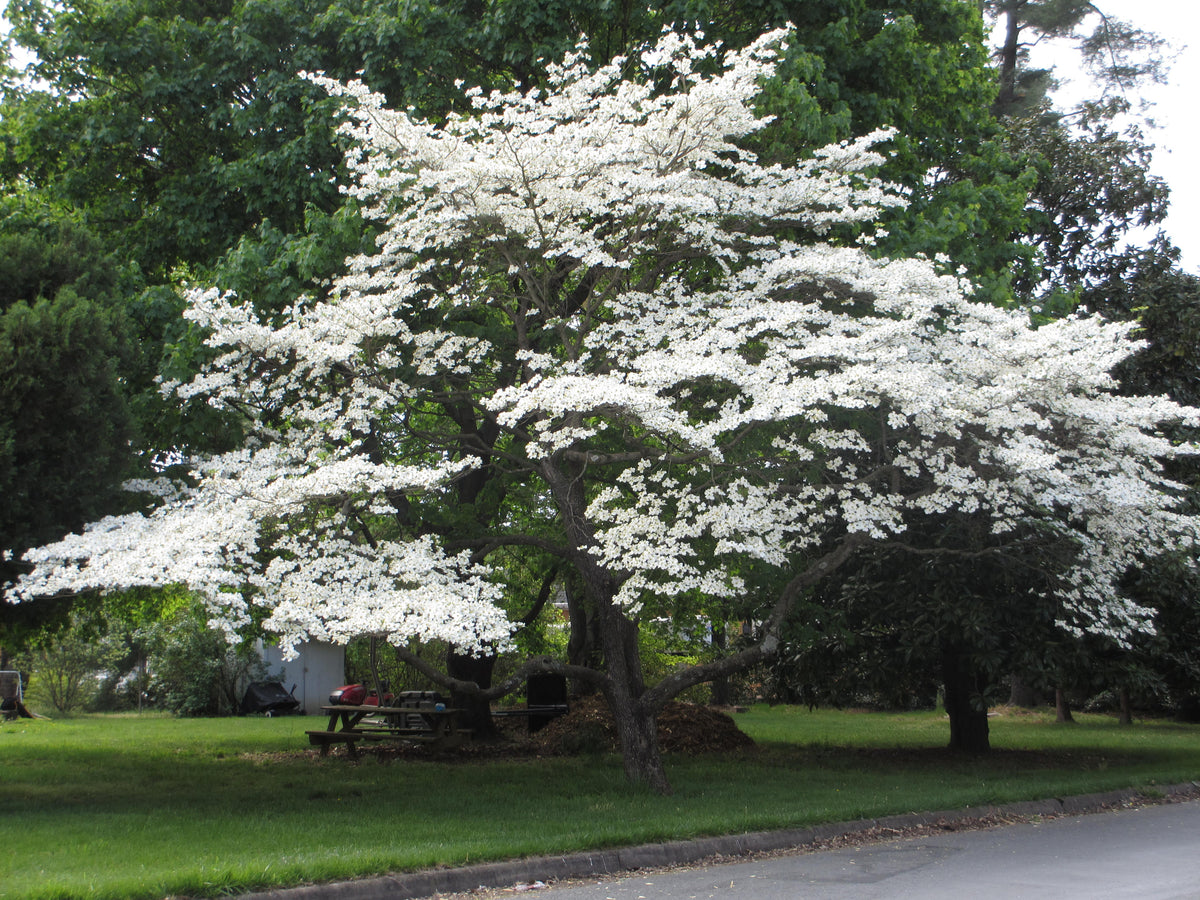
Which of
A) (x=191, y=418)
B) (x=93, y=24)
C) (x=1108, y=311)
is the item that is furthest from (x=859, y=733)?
(x=93, y=24)

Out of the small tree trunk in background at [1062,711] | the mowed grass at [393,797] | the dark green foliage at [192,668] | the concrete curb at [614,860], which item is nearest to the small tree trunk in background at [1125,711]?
the small tree trunk in background at [1062,711]

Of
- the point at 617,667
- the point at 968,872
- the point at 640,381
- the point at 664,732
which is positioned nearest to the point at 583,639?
the point at 664,732

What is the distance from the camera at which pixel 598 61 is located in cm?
1295

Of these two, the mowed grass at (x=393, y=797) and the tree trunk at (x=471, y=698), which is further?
the tree trunk at (x=471, y=698)

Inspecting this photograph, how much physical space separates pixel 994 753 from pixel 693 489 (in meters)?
9.02

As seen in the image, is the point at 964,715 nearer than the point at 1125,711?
Yes

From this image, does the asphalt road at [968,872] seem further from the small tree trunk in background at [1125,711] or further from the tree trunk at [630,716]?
the small tree trunk in background at [1125,711]

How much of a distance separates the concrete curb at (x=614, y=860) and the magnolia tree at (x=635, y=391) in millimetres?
1876

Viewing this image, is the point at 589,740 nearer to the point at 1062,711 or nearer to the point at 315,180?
the point at 315,180

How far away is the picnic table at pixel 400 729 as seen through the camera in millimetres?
14664

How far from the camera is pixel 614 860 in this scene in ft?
25.6

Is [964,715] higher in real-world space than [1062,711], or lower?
higher

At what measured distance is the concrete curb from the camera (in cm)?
665

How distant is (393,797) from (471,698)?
5.39 metres
